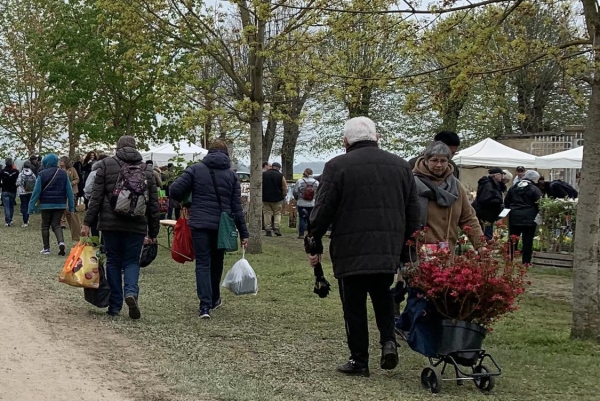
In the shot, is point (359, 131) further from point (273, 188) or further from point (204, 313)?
point (273, 188)

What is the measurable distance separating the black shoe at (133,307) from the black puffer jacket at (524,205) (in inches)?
350

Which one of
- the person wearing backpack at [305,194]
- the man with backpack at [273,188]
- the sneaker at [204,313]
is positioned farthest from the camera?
the man with backpack at [273,188]

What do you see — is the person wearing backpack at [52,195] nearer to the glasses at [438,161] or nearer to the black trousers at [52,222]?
the black trousers at [52,222]

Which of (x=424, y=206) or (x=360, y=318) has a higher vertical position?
(x=424, y=206)

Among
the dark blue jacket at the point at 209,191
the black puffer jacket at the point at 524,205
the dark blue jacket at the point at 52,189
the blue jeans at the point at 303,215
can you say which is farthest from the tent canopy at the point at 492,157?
the dark blue jacket at the point at 209,191

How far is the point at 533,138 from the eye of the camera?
3566cm

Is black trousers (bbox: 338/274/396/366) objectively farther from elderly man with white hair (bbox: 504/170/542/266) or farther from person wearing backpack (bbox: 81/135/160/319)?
elderly man with white hair (bbox: 504/170/542/266)

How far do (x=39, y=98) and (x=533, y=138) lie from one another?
20.5 metres

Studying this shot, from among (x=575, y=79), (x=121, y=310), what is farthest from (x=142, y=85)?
(x=575, y=79)

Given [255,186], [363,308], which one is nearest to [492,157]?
A: [255,186]

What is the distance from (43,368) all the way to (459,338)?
3138 millimetres

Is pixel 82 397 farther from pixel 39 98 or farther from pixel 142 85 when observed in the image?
pixel 39 98

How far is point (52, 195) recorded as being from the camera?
1650 centimetres

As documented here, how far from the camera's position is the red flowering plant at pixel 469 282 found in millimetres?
6629
